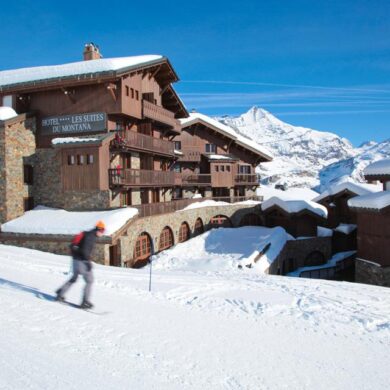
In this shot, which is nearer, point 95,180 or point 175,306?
point 175,306

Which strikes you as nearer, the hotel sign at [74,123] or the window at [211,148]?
the hotel sign at [74,123]

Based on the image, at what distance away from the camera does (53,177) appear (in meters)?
20.4

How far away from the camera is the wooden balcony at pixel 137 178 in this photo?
1936 cm

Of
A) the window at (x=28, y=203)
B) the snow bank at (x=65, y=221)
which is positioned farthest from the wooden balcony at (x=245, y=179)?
the window at (x=28, y=203)

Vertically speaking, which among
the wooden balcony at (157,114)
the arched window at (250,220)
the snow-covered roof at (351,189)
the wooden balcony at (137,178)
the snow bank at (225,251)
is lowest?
the snow bank at (225,251)

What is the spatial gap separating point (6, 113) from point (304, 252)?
2279 centimetres

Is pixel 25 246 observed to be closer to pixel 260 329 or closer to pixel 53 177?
pixel 53 177

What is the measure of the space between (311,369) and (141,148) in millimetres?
17947

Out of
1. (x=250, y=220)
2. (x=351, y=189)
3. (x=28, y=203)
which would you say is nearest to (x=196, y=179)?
(x=250, y=220)

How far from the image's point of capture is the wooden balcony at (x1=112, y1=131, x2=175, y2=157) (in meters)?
19.9

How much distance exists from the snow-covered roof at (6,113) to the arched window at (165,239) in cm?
1107

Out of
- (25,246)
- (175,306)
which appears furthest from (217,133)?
(175,306)

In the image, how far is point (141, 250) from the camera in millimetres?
21203

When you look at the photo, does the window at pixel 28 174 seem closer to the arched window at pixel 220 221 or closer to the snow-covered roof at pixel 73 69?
the snow-covered roof at pixel 73 69
